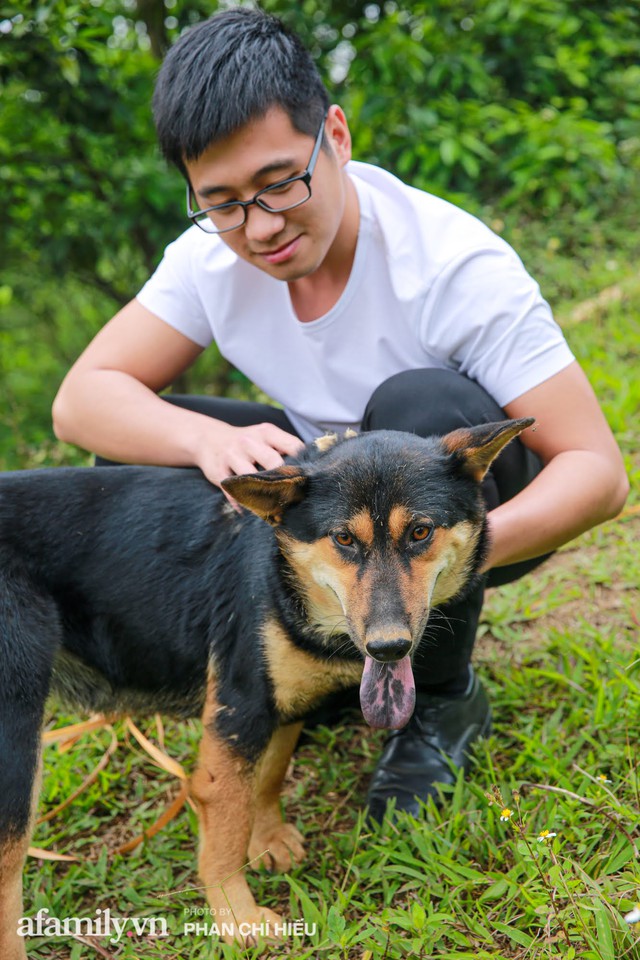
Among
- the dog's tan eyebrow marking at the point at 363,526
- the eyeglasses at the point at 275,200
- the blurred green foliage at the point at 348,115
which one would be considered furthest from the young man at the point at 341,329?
the blurred green foliage at the point at 348,115

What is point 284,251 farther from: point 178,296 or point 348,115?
point 348,115

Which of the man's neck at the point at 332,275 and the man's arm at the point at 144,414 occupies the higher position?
the man's neck at the point at 332,275

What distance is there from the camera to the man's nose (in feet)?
8.68

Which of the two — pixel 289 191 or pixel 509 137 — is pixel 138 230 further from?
pixel 289 191

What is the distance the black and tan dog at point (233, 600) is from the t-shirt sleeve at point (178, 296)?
0.68m

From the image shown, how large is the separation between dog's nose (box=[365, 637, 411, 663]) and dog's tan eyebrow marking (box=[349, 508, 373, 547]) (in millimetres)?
293

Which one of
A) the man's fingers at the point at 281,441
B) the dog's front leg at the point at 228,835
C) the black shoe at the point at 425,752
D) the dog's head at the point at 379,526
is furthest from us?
the black shoe at the point at 425,752

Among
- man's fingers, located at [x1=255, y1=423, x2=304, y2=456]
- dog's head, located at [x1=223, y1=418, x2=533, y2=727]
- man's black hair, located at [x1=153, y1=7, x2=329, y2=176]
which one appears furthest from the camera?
man's fingers, located at [x1=255, y1=423, x2=304, y2=456]

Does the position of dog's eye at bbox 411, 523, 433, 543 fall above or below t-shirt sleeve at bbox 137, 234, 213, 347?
below

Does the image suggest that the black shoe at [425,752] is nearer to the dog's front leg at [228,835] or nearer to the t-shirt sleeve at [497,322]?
the dog's front leg at [228,835]

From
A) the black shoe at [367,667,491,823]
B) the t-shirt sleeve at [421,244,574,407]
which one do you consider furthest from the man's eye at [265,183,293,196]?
the black shoe at [367,667,491,823]

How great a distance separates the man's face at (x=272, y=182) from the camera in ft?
8.55

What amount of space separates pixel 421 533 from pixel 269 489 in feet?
1.37

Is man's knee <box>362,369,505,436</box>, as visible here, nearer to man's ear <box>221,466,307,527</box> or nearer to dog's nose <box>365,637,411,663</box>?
man's ear <box>221,466,307,527</box>
